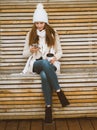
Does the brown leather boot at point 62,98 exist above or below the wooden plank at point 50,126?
above

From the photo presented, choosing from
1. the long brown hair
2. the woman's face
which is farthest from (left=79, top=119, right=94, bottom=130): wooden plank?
the woman's face

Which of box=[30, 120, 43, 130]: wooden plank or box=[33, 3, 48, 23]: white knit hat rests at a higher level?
box=[33, 3, 48, 23]: white knit hat

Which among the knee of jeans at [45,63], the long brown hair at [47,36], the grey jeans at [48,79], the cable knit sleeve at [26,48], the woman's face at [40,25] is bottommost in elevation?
the grey jeans at [48,79]

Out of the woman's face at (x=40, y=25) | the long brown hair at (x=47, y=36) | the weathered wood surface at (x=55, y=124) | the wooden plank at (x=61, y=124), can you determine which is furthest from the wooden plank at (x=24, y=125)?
the woman's face at (x=40, y=25)

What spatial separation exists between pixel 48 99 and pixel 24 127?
0.44 m

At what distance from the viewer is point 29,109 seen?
440cm

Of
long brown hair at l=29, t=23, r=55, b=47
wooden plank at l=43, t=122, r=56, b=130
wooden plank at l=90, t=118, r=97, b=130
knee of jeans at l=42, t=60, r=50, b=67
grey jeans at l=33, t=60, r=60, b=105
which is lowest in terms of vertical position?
wooden plank at l=90, t=118, r=97, b=130

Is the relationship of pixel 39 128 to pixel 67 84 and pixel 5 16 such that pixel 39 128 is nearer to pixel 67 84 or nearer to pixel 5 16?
pixel 67 84

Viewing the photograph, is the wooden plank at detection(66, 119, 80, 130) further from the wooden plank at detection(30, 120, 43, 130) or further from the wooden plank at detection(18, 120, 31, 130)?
the wooden plank at detection(18, 120, 31, 130)

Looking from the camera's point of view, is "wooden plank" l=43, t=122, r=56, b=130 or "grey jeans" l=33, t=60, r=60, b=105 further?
"grey jeans" l=33, t=60, r=60, b=105

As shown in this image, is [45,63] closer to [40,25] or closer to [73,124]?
[40,25]

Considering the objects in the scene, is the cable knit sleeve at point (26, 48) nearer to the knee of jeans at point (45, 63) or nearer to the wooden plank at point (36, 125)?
the knee of jeans at point (45, 63)

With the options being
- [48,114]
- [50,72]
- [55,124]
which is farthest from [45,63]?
[55,124]

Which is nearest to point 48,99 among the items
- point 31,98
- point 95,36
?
point 31,98
